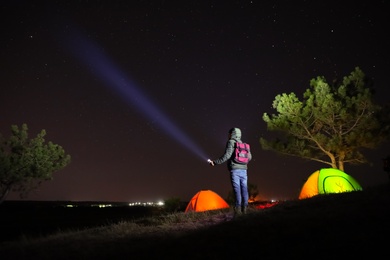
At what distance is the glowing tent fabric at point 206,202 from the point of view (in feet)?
65.1

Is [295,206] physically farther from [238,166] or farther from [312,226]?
[312,226]

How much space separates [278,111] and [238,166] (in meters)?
14.2

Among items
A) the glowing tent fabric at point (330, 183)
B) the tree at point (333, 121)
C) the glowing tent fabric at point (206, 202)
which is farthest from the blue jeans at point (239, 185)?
the tree at point (333, 121)

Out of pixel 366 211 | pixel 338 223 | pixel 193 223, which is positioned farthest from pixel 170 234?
pixel 366 211

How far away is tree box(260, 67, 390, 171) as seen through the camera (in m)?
21.5

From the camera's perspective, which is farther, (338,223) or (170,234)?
(170,234)

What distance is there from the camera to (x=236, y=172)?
987 cm

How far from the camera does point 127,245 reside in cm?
711

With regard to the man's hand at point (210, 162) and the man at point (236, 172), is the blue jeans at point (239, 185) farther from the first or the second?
the man's hand at point (210, 162)

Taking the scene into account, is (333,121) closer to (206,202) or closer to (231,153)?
(206,202)

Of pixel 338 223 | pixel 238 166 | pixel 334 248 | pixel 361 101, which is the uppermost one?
pixel 361 101

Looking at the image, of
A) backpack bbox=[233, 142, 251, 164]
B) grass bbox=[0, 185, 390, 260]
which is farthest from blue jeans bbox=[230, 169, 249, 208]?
grass bbox=[0, 185, 390, 260]

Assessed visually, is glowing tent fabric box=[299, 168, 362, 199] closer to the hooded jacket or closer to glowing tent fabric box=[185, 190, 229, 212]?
glowing tent fabric box=[185, 190, 229, 212]

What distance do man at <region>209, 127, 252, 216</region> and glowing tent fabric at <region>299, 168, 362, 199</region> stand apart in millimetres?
6129
